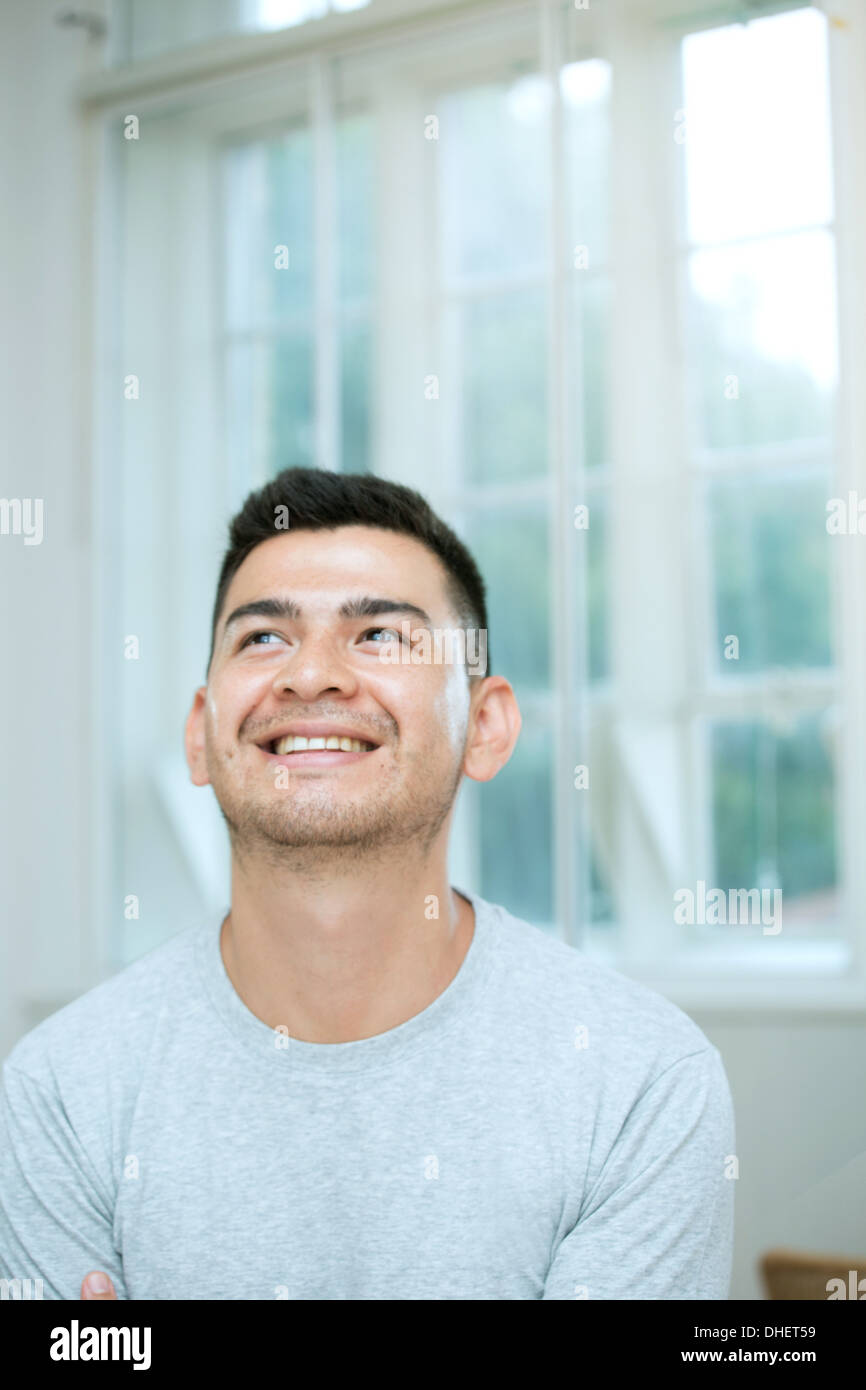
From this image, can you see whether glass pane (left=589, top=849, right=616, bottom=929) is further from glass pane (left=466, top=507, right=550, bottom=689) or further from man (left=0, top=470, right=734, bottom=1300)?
man (left=0, top=470, right=734, bottom=1300)

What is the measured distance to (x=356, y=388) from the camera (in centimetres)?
242

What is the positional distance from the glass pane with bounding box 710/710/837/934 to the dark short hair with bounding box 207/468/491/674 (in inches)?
37.2

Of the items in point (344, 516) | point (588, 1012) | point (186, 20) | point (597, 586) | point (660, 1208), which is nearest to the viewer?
point (660, 1208)

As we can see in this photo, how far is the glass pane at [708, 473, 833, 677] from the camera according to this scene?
2.05 meters

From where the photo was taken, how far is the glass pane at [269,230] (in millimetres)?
2508

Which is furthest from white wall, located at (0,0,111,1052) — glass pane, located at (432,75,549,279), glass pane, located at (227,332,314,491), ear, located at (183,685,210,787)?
ear, located at (183,685,210,787)

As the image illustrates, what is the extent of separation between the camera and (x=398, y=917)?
1.17 meters

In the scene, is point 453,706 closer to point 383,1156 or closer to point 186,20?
point 383,1156

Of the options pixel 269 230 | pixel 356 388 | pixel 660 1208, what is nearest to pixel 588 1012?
pixel 660 1208

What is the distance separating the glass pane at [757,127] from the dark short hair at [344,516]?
1.12 meters

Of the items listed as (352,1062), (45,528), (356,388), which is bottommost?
(352,1062)

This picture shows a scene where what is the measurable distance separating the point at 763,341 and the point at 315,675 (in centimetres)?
126

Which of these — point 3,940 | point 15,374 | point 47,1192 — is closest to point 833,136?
point 15,374

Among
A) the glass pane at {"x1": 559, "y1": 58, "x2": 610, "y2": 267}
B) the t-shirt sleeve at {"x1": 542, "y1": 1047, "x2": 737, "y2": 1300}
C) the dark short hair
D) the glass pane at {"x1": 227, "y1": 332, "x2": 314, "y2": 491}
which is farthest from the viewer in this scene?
the glass pane at {"x1": 227, "y1": 332, "x2": 314, "y2": 491}
